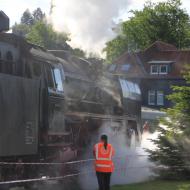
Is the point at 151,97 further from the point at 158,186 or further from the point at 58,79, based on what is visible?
the point at 158,186

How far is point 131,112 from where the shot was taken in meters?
24.0

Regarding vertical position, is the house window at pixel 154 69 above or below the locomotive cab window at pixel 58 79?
above

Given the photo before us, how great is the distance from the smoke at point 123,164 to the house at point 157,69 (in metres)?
35.6

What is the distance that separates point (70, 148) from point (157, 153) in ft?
7.86

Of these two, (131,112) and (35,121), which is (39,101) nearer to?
(35,121)

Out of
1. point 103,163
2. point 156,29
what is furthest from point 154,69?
point 103,163

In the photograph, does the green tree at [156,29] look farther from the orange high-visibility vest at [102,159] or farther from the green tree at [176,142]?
the orange high-visibility vest at [102,159]

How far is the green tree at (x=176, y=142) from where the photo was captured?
50.7ft

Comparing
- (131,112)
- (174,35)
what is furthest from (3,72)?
(174,35)

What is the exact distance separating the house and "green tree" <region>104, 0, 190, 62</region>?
266 inches

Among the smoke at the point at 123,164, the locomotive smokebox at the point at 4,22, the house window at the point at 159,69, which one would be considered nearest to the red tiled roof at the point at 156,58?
the house window at the point at 159,69

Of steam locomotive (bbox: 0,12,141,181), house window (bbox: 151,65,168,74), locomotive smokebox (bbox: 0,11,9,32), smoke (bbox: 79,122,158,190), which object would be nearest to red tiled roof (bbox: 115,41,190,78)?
house window (bbox: 151,65,168,74)

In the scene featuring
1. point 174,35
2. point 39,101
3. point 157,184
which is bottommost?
point 157,184

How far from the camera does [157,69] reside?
6159 cm
